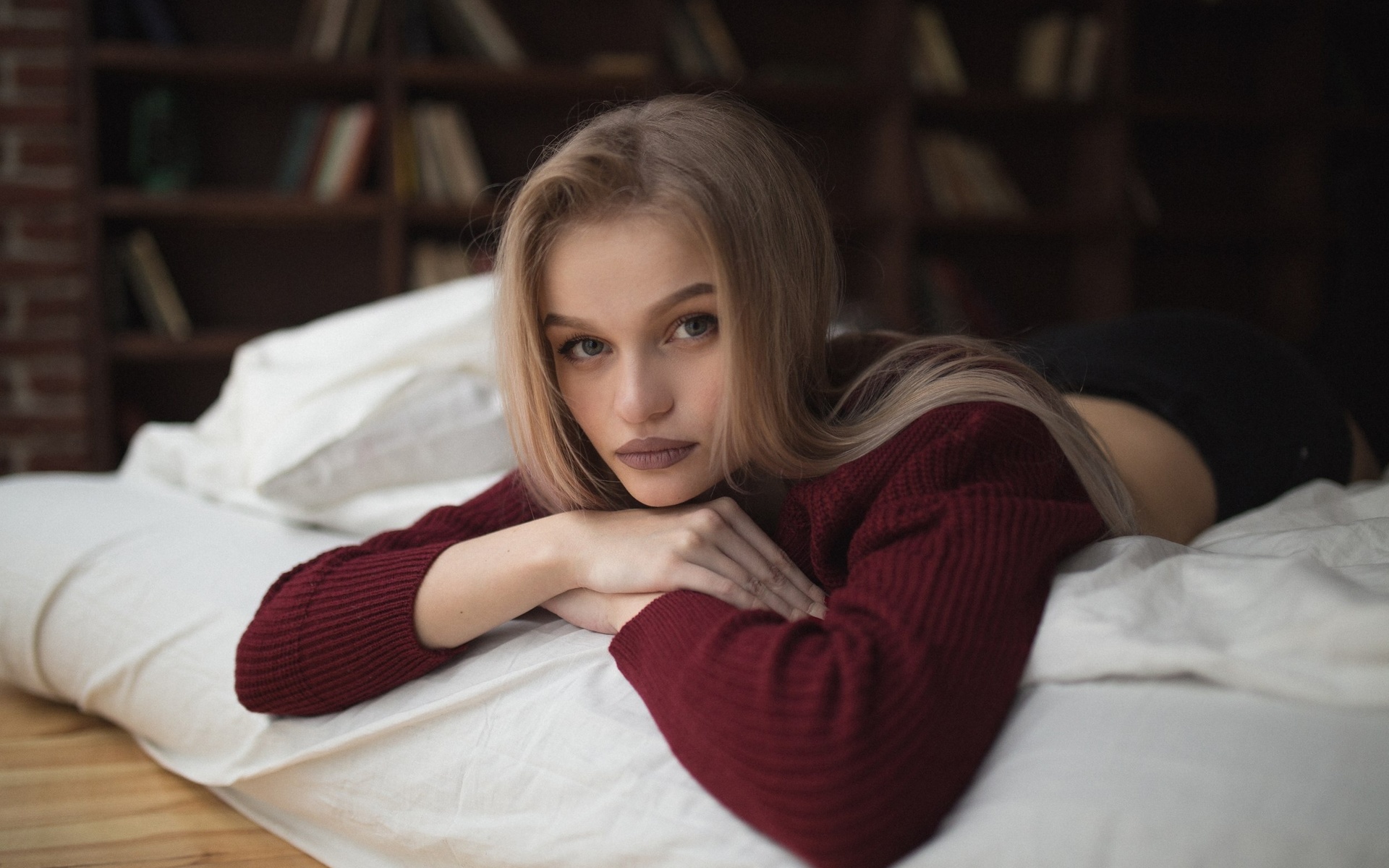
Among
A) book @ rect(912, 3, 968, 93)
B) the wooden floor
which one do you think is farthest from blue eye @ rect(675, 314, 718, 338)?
book @ rect(912, 3, 968, 93)

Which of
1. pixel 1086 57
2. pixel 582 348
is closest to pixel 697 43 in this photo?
pixel 1086 57

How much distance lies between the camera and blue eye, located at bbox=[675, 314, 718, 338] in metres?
0.79

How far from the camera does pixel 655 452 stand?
81 cm

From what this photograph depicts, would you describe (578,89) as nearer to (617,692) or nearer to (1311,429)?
(1311,429)

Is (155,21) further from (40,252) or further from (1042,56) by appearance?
(1042,56)

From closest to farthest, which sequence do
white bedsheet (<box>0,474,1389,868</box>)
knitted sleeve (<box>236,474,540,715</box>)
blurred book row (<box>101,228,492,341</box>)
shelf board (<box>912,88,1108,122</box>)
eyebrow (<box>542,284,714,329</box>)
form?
white bedsheet (<box>0,474,1389,868</box>), eyebrow (<box>542,284,714,329</box>), knitted sleeve (<box>236,474,540,715</box>), blurred book row (<box>101,228,492,341</box>), shelf board (<box>912,88,1108,122</box>)

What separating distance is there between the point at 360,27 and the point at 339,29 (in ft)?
0.19

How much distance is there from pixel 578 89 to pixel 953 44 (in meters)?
1.30

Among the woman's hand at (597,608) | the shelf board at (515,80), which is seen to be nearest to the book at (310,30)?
the shelf board at (515,80)

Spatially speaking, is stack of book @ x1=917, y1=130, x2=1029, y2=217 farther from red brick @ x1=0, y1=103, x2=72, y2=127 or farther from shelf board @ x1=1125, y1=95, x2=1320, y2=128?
red brick @ x1=0, y1=103, x2=72, y2=127

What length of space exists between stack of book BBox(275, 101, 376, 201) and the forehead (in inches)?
86.6

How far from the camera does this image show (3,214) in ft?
8.77

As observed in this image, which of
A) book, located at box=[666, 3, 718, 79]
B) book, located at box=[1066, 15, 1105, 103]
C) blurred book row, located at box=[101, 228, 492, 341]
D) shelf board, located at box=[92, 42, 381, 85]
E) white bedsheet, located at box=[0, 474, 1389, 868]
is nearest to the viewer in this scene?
white bedsheet, located at box=[0, 474, 1389, 868]

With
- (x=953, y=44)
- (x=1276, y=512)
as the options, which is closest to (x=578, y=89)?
(x=953, y=44)
